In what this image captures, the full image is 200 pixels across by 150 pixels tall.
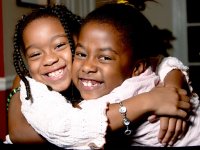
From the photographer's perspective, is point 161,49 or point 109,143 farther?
point 161,49

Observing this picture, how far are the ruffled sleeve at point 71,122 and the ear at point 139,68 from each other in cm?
22

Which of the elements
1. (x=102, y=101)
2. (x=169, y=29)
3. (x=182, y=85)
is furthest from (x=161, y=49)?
(x=102, y=101)

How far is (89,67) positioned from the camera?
1039 millimetres

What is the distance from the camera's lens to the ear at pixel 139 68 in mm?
1124

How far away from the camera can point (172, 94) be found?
1.00 metres

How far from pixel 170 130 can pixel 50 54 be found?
1.67ft

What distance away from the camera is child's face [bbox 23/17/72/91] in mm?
1215

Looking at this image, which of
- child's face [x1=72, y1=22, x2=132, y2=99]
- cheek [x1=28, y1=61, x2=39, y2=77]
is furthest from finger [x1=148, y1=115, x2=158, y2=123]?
cheek [x1=28, y1=61, x2=39, y2=77]

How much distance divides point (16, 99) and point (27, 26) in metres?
0.28

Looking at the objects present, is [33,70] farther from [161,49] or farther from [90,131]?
[161,49]

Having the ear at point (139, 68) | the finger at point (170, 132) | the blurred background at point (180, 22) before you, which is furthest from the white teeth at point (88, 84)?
the blurred background at point (180, 22)

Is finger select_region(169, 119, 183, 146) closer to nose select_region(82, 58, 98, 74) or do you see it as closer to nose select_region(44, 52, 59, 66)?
nose select_region(82, 58, 98, 74)

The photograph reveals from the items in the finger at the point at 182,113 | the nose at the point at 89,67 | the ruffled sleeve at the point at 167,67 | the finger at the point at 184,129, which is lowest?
the finger at the point at 184,129

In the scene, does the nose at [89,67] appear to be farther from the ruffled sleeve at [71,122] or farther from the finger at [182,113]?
the finger at [182,113]
